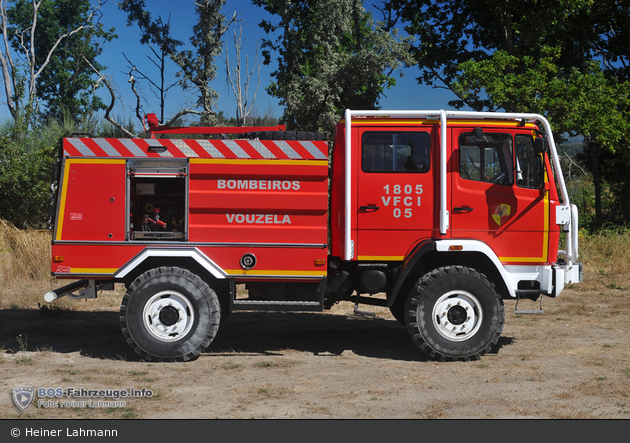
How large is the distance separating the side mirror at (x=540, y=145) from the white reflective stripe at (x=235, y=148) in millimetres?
3309

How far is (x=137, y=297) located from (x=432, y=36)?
1976cm

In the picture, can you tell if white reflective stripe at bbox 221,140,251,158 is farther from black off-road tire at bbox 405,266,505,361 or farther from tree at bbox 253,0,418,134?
tree at bbox 253,0,418,134

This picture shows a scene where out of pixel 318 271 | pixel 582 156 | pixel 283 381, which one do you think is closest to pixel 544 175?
pixel 318 271

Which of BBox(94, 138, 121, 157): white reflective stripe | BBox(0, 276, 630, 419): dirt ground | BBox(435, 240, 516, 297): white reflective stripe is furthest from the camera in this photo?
BBox(94, 138, 121, 157): white reflective stripe

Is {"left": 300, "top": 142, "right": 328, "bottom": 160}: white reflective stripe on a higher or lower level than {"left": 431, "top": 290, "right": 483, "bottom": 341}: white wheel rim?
higher

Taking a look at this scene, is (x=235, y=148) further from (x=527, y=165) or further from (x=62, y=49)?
(x=62, y=49)

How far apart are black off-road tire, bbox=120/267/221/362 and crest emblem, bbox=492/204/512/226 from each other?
3.43 m

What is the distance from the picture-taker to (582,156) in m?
25.2

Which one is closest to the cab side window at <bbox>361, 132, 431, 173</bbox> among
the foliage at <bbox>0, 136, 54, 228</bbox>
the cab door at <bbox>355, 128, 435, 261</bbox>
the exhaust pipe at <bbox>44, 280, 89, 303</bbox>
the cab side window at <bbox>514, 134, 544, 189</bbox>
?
the cab door at <bbox>355, 128, 435, 261</bbox>

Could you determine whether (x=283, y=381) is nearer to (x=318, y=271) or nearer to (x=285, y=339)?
(x=318, y=271)

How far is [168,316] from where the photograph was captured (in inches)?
270

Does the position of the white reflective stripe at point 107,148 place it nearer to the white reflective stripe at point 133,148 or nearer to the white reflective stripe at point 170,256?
the white reflective stripe at point 133,148

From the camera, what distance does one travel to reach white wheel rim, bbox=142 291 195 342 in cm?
685

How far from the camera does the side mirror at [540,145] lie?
6637 mm
